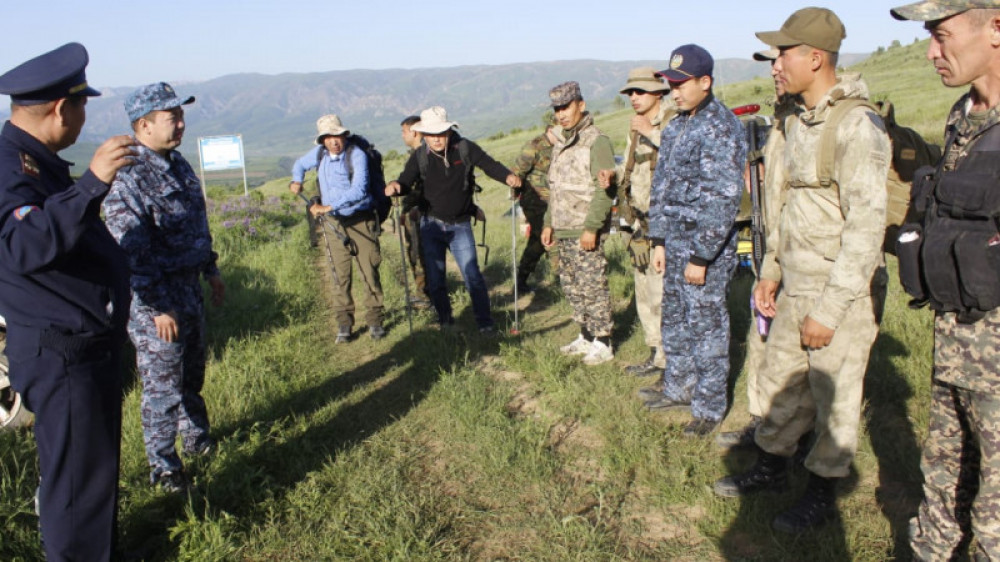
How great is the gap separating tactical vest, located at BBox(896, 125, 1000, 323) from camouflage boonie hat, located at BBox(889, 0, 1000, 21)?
42 cm

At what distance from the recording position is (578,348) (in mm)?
5902

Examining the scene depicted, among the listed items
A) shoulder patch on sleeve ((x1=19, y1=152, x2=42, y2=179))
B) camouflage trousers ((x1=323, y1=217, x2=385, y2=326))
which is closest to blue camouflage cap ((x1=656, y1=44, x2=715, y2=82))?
shoulder patch on sleeve ((x1=19, y1=152, x2=42, y2=179))

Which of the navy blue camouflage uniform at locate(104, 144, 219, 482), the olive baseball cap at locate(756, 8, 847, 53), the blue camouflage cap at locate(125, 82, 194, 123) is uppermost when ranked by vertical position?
the olive baseball cap at locate(756, 8, 847, 53)

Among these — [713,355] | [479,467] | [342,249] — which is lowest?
[479,467]

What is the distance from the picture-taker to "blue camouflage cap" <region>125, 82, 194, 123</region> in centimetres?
353

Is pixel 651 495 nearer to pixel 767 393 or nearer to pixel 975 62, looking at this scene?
pixel 767 393

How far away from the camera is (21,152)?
8.43ft

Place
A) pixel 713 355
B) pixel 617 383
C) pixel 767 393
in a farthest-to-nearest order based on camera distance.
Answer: pixel 617 383, pixel 713 355, pixel 767 393

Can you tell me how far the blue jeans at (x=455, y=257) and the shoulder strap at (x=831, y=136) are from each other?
381 cm

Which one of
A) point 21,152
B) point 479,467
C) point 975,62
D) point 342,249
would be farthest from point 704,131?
point 342,249

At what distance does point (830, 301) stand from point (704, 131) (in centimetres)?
151

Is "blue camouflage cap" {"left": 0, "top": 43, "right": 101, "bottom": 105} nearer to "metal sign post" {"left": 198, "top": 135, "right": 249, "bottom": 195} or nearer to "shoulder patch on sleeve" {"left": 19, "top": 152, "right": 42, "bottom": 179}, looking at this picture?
"shoulder patch on sleeve" {"left": 19, "top": 152, "right": 42, "bottom": 179}

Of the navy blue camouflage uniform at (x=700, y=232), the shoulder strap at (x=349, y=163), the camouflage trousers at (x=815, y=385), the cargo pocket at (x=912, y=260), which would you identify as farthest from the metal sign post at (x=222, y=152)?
the cargo pocket at (x=912, y=260)

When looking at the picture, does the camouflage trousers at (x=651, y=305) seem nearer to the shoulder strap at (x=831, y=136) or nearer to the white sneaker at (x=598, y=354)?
the white sneaker at (x=598, y=354)
